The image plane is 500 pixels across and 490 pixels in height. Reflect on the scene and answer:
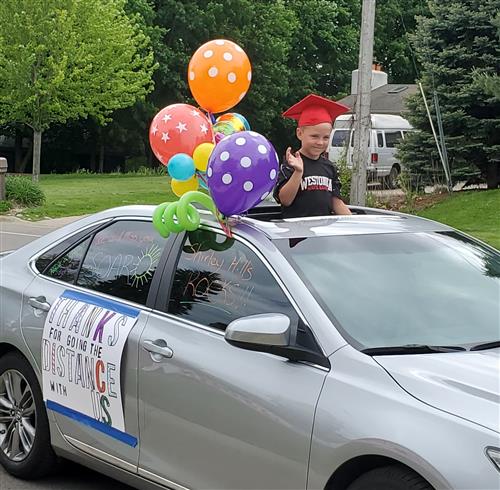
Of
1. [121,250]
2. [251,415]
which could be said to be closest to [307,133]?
[121,250]

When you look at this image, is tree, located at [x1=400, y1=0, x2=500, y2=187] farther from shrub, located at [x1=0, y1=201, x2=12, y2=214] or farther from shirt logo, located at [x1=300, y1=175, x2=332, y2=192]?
shirt logo, located at [x1=300, y1=175, x2=332, y2=192]

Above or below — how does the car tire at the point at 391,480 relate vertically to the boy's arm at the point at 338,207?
below

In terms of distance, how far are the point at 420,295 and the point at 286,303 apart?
1.88 ft

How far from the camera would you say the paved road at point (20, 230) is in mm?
15320

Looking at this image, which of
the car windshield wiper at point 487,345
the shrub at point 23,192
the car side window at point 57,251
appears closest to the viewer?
the car windshield wiper at point 487,345

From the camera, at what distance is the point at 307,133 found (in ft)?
15.8

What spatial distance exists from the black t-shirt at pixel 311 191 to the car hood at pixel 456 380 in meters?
1.68

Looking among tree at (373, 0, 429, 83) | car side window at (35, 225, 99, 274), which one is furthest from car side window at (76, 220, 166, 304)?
tree at (373, 0, 429, 83)

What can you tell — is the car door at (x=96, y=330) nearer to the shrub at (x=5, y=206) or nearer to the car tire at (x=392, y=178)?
the shrub at (x=5, y=206)

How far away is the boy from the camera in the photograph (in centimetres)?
464

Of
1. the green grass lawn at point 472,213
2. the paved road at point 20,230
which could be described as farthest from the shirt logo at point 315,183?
the green grass lawn at point 472,213

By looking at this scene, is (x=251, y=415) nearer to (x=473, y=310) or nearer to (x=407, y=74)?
(x=473, y=310)

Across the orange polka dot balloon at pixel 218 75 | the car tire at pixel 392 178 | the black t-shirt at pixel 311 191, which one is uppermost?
the orange polka dot balloon at pixel 218 75

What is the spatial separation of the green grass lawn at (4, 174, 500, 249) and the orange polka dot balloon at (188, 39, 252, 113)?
9685 millimetres
